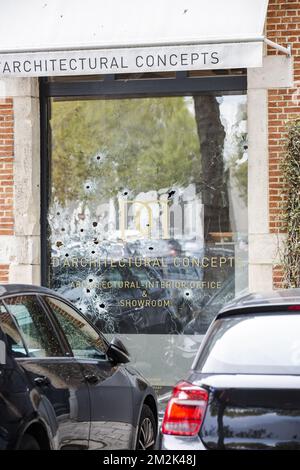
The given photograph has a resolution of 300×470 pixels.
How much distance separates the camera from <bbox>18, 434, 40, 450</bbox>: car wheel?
5230 mm

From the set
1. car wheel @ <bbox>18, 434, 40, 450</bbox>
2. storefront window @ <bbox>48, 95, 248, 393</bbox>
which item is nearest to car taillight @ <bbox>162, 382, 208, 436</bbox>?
car wheel @ <bbox>18, 434, 40, 450</bbox>

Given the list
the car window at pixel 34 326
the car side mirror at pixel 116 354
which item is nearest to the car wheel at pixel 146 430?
the car side mirror at pixel 116 354

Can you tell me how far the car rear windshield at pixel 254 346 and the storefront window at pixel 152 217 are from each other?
5507 mm

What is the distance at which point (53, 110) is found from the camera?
1123 centimetres

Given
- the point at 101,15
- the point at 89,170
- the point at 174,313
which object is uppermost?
the point at 101,15

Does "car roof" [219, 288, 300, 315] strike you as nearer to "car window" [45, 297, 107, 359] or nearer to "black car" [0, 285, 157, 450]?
"black car" [0, 285, 157, 450]

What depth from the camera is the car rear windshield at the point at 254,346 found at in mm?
4984

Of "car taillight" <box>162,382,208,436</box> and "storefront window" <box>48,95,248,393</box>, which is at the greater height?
"storefront window" <box>48,95,248,393</box>

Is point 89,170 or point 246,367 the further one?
point 89,170

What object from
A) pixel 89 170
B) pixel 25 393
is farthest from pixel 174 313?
pixel 25 393

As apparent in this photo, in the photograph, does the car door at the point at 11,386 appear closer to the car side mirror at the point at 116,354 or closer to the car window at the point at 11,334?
the car window at the point at 11,334

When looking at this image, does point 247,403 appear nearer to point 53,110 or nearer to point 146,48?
point 146,48

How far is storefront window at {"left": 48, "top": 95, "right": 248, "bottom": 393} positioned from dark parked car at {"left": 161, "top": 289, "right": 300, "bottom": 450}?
17.9 ft

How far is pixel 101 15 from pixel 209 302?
3.41m
